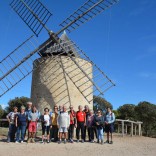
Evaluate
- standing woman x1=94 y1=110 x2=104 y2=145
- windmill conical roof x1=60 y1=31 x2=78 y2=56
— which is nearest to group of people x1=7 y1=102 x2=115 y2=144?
standing woman x1=94 y1=110 x2=104 y2=145

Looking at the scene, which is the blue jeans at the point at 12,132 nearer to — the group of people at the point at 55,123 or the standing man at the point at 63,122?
the group of people at the point at 55,123

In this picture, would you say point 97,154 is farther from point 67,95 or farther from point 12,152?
point 67,95

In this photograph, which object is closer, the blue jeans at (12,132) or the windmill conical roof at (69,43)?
the blue jeans at (12,132)

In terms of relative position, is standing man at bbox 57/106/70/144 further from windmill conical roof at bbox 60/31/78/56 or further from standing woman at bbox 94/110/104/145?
windmill conical roof at bbox 60/31/78/56

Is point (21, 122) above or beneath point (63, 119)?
beneath

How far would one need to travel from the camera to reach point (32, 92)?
16.7 m

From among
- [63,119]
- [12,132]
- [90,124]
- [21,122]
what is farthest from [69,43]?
[12,132]

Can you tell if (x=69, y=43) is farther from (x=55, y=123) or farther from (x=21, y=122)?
(x=21, y=122)

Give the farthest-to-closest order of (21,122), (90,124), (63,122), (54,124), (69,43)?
1. (69,43)
2. (90,124)
3. (54,124)
4. (63,122)
5. (21,122)

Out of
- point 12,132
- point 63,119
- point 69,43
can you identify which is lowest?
point 12,132

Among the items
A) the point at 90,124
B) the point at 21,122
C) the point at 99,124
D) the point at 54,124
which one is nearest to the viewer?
the point at 21,122

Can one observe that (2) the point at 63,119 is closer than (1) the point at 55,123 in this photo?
Yes

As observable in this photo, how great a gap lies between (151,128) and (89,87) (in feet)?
104

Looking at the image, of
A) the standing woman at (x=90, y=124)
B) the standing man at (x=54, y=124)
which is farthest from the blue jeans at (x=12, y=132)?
the standing woman at (x=90, y=124)
